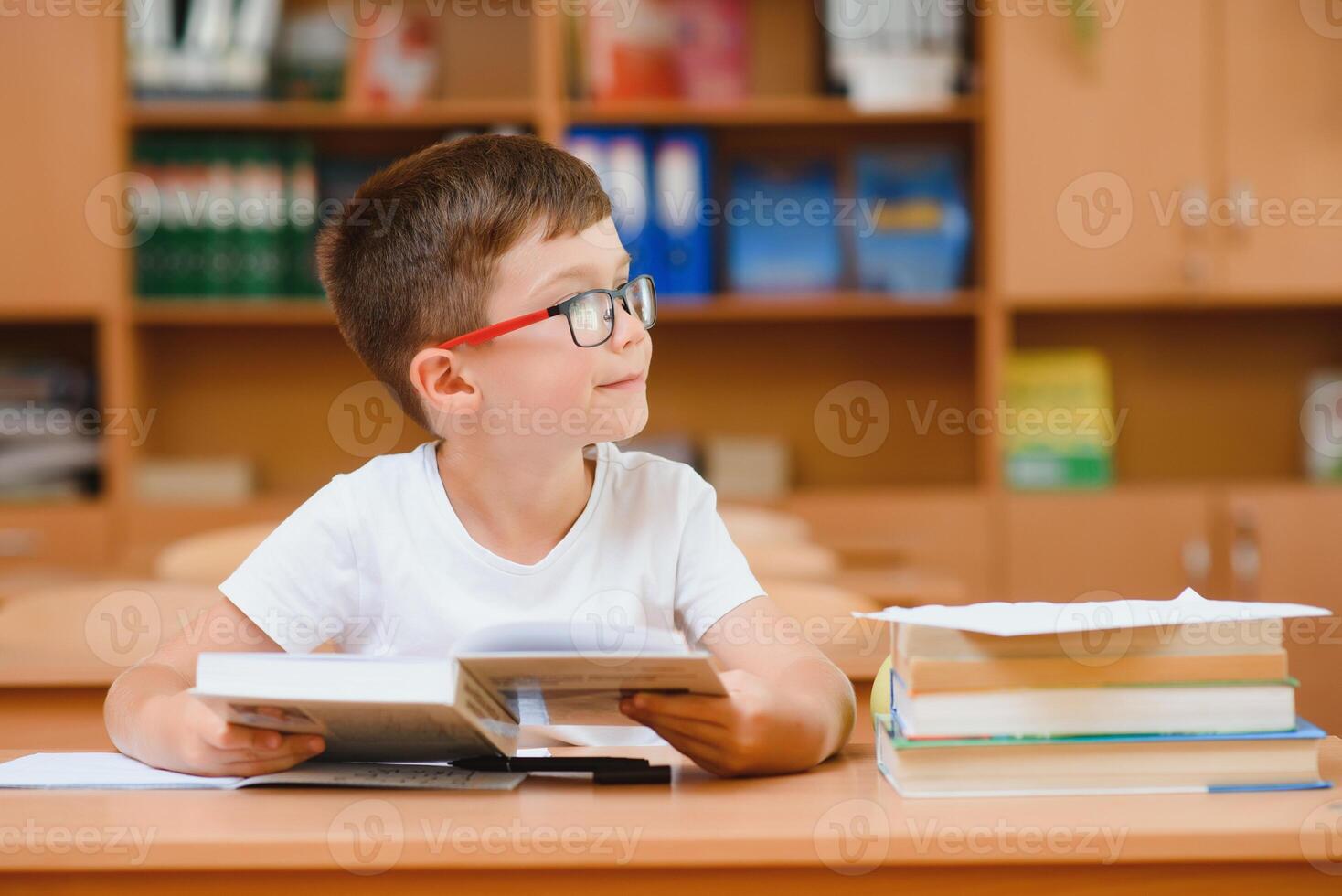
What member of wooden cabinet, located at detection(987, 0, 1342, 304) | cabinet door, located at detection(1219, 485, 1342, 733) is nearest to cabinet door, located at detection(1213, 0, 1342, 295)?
wooden cabinet, located at detection(987, 0, 1342, 304)

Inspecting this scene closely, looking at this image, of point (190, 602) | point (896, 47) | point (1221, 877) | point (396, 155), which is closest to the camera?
point (1221, 877)

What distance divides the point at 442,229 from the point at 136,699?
48cm

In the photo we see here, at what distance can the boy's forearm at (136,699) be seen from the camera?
1.10 m

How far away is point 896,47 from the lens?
11.4 feet

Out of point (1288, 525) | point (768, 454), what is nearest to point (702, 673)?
point (768, 454)

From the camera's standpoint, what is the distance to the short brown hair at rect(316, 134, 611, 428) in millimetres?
1264

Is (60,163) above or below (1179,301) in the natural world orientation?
above

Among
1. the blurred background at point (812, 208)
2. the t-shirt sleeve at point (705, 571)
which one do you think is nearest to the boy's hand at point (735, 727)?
the t-shirt sleeve at point (705, 571)

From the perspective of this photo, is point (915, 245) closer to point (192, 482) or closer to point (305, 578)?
point (192, 482)

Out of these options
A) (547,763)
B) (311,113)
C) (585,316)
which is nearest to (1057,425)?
(311,113)

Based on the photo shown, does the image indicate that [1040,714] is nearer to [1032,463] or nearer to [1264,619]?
[1264,619]

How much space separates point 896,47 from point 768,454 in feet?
3.48

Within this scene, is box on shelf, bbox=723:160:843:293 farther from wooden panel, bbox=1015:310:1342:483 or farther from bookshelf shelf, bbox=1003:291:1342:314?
wooden panel, bbox=1015:310:1342:483

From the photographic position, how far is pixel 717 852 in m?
0.84
